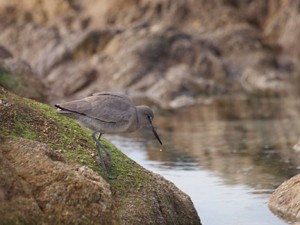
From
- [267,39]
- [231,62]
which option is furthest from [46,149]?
[267,39]

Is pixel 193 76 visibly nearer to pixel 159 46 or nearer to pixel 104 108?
pixel 159 46

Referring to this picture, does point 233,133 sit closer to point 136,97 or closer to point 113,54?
point 136,97

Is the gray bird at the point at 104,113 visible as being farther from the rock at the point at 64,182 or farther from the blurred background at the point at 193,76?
the blurred background at the point at 193,76

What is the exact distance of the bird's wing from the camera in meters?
9.22

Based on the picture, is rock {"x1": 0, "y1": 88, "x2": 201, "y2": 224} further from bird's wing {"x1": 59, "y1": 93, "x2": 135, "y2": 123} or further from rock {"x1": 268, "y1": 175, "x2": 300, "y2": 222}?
rock {"x1": 268, "y1": 175, "x2": 300, "y2": 222}

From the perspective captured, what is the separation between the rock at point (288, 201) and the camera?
1033 cm

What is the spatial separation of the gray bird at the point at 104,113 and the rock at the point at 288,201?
7.62 feet

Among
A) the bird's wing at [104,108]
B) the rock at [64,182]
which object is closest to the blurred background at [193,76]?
the rock at [64,182]

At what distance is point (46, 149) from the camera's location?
858 centimetres

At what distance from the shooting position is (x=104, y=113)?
923 cm

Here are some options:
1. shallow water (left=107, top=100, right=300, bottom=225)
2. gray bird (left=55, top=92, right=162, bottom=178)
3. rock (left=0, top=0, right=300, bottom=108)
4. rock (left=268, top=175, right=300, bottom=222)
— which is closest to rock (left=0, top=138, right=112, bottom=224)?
gray bird (left=55, top=92, right=162, bottom=178)

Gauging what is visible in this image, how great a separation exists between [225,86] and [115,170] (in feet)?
85.1

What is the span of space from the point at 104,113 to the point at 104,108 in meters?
0.07

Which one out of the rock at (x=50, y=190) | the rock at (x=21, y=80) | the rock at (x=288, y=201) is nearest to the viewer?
the rock at (x=50, y=190)
